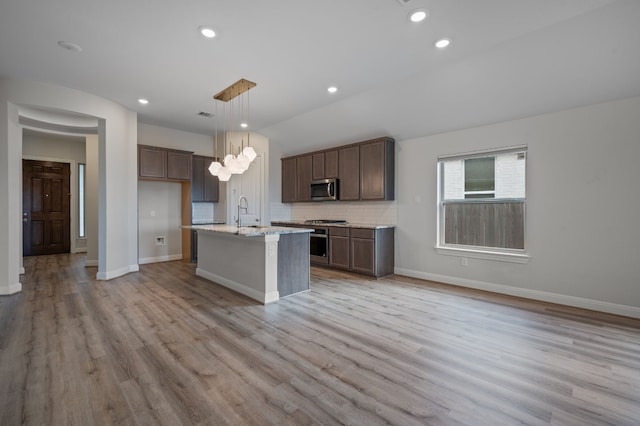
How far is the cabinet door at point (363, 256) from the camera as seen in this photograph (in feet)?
16.5

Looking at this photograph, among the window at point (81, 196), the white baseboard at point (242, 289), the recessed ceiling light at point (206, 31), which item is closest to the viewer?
the recessed ceiling light at point (206, 31)

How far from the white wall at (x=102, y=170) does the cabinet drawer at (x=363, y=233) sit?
4.01 meters

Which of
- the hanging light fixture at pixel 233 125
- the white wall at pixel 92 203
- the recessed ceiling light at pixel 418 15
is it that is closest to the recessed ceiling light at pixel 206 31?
the hanging light fixture at pixel 233 125

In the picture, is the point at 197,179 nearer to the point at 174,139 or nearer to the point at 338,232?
the point at 174,139

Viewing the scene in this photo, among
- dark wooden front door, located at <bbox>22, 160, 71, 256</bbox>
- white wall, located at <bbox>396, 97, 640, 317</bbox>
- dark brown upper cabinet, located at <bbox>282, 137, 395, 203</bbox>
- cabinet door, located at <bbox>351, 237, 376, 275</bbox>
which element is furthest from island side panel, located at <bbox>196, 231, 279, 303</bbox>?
dark wooden front door, located at <bbox>22, 160, 71, 256</bbox>

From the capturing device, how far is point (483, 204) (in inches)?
178

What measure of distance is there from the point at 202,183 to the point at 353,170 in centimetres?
353

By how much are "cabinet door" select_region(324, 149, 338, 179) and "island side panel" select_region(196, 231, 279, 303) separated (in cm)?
256

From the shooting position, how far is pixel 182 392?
193 centimetres

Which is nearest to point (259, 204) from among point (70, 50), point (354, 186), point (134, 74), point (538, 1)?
point (354, 186)

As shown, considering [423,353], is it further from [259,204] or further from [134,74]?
[259,204]

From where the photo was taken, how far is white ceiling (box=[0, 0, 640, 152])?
103 inches

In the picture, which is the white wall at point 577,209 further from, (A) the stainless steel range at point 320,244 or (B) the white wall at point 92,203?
(B) the white wall at point 92,203

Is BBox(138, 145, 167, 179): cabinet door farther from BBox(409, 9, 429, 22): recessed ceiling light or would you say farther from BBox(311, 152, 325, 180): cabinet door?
BBox(409, 9, 429, 22): recessed ceiling light
